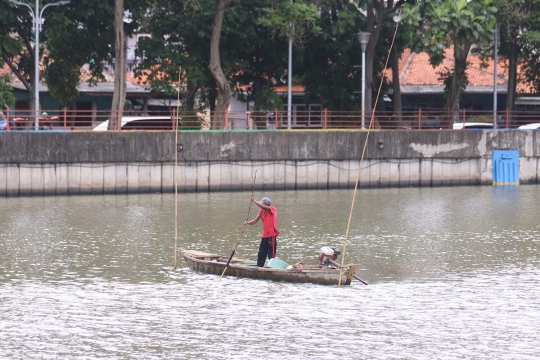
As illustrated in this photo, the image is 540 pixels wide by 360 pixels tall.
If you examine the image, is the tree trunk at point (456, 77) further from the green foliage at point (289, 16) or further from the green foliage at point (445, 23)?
the green foliage at point (289, 16)

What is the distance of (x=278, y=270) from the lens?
19312mm

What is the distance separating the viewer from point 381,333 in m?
15.9

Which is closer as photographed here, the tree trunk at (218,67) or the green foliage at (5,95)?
the green foliage at (5,95)

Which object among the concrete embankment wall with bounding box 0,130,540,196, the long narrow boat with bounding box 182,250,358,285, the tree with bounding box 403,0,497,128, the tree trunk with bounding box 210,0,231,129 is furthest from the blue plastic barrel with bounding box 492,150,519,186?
the long narrow boat with bounding box 182,250,358,285

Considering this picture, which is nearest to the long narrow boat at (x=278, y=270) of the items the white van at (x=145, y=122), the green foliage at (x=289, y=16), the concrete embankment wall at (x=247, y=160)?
the concrete embankment wall at (x=247, y=160)

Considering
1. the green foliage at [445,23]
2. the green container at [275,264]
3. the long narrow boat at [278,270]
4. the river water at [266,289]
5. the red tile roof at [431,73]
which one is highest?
the green foliage at [445,23]

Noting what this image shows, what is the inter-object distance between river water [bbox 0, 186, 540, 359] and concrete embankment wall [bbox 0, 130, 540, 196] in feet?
8.91

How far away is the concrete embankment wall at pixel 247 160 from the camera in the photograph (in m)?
34.1

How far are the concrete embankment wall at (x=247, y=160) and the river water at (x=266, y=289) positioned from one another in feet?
8.91

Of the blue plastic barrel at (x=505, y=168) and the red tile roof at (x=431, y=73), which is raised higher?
the red tile roof at (x=431, y=73)

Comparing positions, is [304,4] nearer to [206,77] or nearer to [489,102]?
[206,77]

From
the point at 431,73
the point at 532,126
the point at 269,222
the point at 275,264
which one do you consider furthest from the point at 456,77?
the point at 275,264

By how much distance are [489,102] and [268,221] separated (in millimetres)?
39295

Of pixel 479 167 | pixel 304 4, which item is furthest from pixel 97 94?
pixel 479 167
